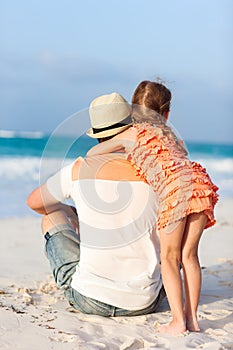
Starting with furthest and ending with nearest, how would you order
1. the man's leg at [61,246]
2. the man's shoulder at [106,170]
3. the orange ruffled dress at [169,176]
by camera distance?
1. the man's leg at [61,246]
2. the man's shoulder at [106,170]
3. the orange ruffled dress at [169,176]

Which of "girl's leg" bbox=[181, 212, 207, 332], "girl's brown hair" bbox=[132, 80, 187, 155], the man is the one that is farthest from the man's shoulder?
"girl's leg" bbox=[181, 212, 207, 332]

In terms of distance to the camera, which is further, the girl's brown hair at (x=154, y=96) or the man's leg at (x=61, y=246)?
the man's leg at (x=61, y=246)

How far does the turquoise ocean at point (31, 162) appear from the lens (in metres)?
3.52

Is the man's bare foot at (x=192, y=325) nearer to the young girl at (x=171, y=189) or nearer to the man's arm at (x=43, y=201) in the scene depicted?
the young girl at (x=171, y=189)

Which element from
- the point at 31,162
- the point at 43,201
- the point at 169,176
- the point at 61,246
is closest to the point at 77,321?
the point at 61,246

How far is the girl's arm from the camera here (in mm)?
3076

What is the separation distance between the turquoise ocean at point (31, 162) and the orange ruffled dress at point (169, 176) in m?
0.50

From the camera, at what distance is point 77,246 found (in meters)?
3.47

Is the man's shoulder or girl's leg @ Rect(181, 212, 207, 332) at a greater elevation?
the man's shoulder

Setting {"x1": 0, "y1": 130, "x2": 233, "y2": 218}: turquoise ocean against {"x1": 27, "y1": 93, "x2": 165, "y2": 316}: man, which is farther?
{"x1": 0, "y1": 130, "x2": 233, "y2": 218}: turquoise ocean

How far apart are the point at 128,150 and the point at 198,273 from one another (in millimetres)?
769

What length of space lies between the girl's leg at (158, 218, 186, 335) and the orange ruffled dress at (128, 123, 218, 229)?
3.5 inches

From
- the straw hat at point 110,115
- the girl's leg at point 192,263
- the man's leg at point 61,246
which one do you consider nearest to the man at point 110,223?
the straw hat at point 110,115

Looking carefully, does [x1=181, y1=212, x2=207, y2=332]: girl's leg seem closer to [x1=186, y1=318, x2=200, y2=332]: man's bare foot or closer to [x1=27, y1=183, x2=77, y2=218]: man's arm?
[x1=186, y1=318, x2=200, y2=332]: man's bare foot
